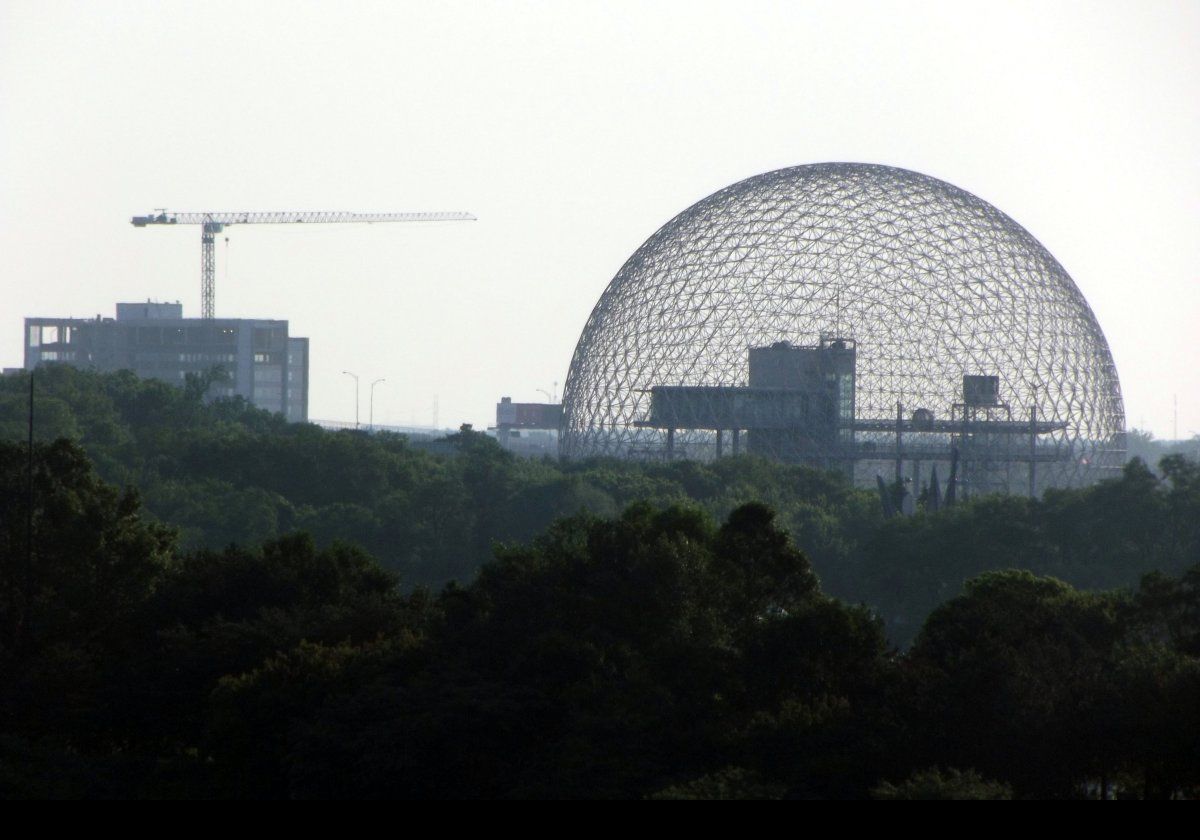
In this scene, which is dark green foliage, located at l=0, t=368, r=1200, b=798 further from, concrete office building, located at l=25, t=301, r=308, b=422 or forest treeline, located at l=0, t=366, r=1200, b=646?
concrete office building, located at l=25, t=301, r=308, b=422

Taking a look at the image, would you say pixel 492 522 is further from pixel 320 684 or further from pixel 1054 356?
pixel 320 684

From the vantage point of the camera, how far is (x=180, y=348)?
164 m

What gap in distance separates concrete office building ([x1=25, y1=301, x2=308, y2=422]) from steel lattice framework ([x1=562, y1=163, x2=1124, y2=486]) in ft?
338

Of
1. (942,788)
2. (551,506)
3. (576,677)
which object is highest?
(551,506)

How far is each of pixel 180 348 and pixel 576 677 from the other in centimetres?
14836

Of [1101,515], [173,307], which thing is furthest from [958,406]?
[173,307]

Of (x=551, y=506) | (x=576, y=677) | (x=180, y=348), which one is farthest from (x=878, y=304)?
(x=180, y=348)

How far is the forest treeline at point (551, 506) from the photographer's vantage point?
4306 centimetres

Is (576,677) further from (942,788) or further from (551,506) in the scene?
(551,506)

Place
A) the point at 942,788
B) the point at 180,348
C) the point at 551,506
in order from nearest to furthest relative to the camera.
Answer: the point at 942,788
the point at 551,506
the point at 180,348

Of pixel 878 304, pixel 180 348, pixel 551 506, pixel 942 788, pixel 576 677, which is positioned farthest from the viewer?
pixel 180 348

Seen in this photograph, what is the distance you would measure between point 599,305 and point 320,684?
4581 cm

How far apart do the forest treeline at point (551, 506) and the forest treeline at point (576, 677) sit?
9.53 meters

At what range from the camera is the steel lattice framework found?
59.5 m
